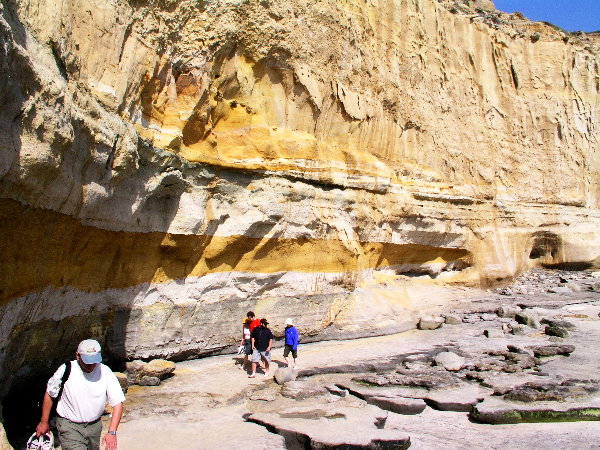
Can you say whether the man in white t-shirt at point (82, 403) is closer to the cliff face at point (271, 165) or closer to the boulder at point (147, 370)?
the cliff face at point (271, 165)

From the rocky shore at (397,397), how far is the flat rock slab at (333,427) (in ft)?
0.04

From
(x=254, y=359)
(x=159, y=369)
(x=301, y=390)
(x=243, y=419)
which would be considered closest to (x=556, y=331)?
(x=301, y=390)

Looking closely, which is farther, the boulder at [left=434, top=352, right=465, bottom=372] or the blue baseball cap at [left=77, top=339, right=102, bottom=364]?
the boulder at [left=434, top=352, right=465, bottom=372]

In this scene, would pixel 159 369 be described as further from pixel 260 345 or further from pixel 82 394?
pixel 82 394

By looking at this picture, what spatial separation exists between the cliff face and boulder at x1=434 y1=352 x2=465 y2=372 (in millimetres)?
2559

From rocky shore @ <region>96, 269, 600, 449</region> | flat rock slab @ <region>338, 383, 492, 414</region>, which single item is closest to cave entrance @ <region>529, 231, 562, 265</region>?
rocky shore @ <region>96, 269, 600, 449</region>

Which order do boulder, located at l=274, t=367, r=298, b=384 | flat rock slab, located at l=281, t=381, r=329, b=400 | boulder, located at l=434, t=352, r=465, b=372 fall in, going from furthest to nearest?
1. boulder, located at l=434, t=352, r=465, b=372
2. boulder, located at l=274, t=367, r=298, b=384
3. flat rock slab, located at l=281, t=381, r=329, b=400

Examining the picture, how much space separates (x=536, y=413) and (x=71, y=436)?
478cm

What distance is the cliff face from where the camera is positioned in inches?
212

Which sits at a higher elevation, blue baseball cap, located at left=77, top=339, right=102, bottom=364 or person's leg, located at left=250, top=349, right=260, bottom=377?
blue baseball cap, located at left=77, top=339, right=102, bottom=364

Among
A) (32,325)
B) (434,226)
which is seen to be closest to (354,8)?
(434,226)

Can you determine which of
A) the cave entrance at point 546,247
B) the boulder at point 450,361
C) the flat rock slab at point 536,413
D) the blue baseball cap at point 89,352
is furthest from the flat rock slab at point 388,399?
the cave entrance at point 546,247

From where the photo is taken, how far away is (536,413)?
5.77m

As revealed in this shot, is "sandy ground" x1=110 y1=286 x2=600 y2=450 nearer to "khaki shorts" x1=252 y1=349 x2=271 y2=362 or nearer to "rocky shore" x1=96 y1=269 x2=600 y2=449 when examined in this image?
"rocky shore" x1=96 y1=269 x2=600 y2=449
